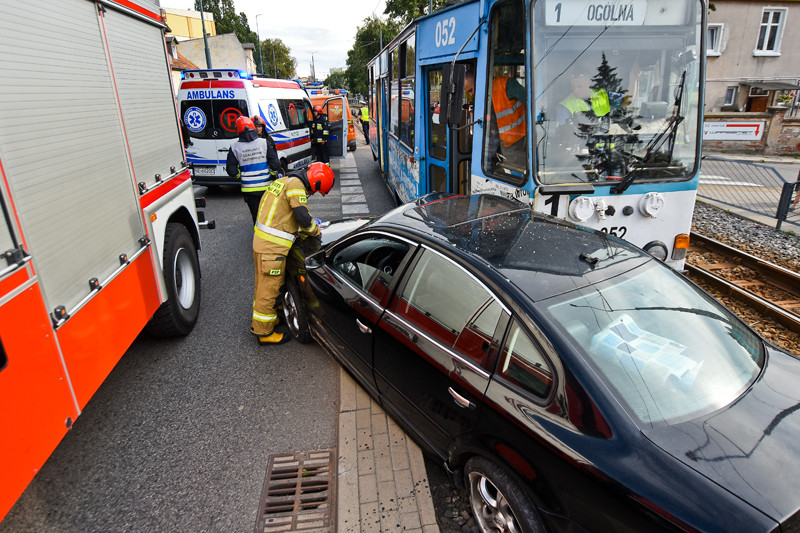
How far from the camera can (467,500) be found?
286 cm

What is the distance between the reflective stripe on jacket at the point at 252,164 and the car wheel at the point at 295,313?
296 centimetres

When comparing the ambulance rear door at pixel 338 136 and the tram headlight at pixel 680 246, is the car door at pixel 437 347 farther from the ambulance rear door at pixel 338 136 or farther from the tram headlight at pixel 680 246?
the ambulance rear door at pixel 338 136

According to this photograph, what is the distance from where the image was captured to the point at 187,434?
3461 millimetres

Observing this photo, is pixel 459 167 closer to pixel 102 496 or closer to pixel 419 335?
pixel 419 335

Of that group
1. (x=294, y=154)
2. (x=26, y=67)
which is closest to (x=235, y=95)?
(x=294, y=154)

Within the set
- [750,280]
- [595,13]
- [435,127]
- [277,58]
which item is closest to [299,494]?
[595,13]

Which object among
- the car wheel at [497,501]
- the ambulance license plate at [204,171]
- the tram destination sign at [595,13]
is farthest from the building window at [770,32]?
the car wheel at [497,501]

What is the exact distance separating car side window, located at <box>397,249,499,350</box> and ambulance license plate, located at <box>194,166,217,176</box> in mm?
8850

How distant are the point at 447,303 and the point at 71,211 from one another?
2.22m

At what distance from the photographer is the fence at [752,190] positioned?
801 centimetres

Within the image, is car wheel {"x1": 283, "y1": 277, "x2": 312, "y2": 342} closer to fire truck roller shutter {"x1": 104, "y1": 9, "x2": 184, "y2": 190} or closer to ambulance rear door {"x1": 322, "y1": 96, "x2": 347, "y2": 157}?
fire truck roller shutter {"x1": 104, "y1": 9, "x2": 184, "y2": 190}

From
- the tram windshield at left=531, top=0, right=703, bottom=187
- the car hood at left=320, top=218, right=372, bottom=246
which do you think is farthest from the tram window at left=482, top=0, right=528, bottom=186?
the car hood at left=320, top=218, right=372, bottom=246

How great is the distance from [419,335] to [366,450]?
1.07 metres

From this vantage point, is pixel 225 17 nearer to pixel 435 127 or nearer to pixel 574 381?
pixel 435 127
